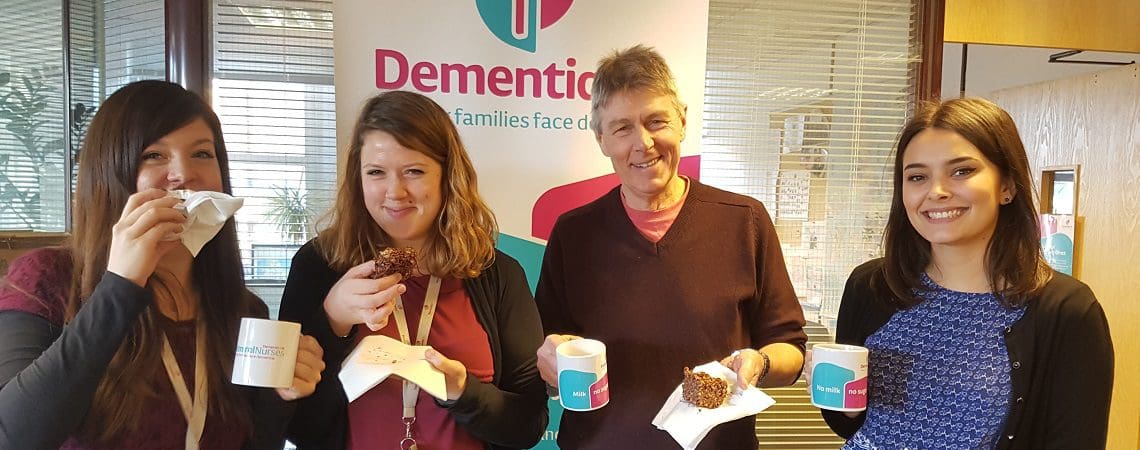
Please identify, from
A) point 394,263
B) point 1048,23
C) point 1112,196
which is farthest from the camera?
point 1112,196

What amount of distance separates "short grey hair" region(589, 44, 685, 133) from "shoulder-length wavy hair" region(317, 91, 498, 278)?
15.8 inches

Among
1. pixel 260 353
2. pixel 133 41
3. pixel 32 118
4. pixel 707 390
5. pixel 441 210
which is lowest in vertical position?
pixel 707 390

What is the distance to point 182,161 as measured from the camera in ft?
4.18

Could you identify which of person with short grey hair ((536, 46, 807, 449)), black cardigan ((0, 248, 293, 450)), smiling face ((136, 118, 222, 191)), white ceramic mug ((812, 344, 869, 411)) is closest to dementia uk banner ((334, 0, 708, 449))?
person with short grey hair ((536, 46, 807, 449))

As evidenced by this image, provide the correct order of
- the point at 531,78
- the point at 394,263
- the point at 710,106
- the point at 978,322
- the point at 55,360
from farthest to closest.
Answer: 1. the point at 710,106
2. the point at 531,78
3. the point at 978,322
4. the point at 394,263
5. the point at 55,360

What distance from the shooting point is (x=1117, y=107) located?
3.64 metres

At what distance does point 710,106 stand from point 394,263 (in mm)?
1673

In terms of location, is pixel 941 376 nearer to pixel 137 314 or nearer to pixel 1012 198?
pixel 1012 198

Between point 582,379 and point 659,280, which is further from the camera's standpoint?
point 659,280

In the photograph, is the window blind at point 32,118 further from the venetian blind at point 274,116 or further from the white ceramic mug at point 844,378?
the white ceramic mug at point 844,378

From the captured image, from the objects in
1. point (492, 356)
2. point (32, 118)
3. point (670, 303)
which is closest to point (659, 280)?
point (670, 303)

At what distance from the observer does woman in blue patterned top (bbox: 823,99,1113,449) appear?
4.43 ft

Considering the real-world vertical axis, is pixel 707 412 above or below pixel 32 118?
below

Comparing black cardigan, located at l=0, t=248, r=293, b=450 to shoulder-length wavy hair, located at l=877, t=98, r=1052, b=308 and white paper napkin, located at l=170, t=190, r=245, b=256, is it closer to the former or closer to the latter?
white paper napkin, located at l=170, t=190, r=245, b=256
